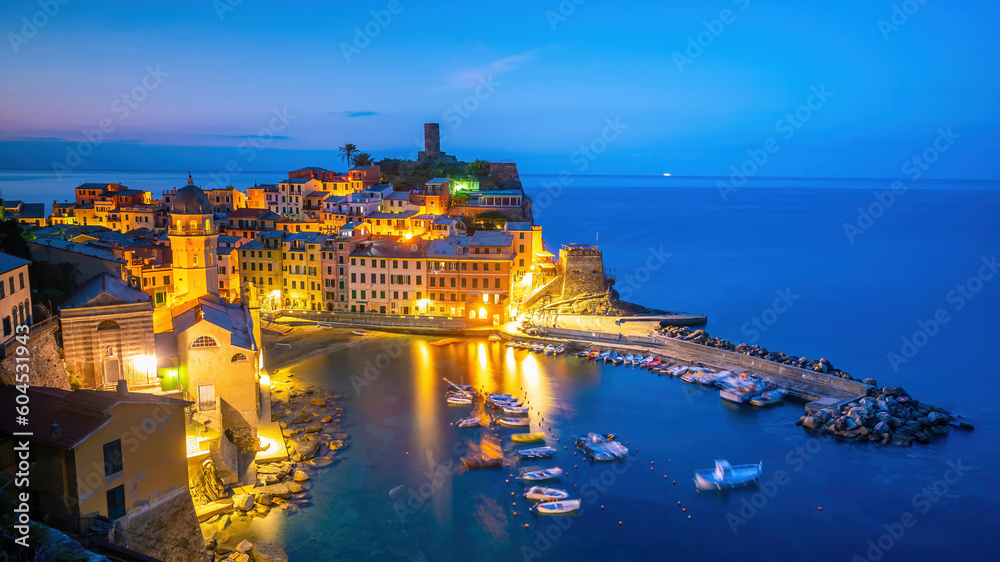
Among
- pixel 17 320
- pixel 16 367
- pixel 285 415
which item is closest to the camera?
pixel 16 367

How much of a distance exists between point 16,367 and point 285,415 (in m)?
11.9

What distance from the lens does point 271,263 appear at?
46.1 metres

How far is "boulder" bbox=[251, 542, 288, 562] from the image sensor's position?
643 inches

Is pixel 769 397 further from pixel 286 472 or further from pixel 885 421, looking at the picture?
pixel 286 472

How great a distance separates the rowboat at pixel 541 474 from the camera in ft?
72.9

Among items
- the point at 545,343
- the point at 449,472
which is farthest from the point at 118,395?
the point at 545,343

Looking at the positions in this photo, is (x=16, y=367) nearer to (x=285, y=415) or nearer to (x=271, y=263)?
(x=285, y=415)

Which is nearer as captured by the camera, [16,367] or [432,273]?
[16,367]

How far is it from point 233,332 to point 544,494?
38.8 ft

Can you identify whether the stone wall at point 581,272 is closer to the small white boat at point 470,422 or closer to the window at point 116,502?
the small white boat at point 470,422

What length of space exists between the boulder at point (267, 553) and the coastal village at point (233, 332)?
0.21ft

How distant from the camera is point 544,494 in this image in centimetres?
2097

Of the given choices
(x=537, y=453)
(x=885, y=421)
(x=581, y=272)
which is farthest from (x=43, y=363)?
(x=581, y=272)

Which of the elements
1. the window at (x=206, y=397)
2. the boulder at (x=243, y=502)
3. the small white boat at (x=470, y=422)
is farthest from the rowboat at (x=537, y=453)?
the window at (x=206, y=397)
